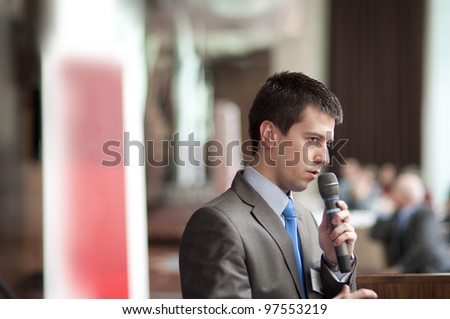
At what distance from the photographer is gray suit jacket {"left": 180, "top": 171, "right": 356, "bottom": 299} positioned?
111cm

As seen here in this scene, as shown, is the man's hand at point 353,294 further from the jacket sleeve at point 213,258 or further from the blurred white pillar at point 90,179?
the blurred white pillar at point 90,179

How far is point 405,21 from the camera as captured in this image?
39.3 ft

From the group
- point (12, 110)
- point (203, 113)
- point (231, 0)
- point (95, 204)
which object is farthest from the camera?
point (203, 113)

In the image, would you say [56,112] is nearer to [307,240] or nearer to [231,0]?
Answer: [307,240]

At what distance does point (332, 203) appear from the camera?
112 centimetres

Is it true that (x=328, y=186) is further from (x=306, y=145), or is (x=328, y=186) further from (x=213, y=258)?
(x=213, y=258)

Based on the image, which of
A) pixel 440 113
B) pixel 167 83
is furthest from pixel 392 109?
pixel 167 83

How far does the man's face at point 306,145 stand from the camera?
1.12m

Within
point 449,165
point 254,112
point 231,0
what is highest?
point 231,0

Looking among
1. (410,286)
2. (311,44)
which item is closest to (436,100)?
(311,44)

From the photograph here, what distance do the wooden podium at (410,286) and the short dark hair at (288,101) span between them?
1.10 ft

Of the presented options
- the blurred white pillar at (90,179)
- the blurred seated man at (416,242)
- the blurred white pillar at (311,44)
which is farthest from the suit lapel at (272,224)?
the blurred white pillar at (311,44)
